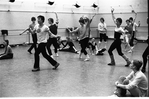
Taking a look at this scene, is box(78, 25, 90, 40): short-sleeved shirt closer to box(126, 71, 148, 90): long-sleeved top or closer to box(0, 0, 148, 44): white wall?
box(126, 71, 148, 90): long-sleeved top

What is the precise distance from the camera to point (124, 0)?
18.9 meters

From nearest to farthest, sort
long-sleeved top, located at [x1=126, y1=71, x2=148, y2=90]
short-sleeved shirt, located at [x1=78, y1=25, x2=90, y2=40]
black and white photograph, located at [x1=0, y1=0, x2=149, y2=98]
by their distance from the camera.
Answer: long-sleeved top, located at [x1=126, y1=71, x2=148, y2=90] < black and white photograph, located at [x1=0, y1=0, x2=149, y2=98] < short-sleeved shirt, located at [x1=78, y1=25, x2=90, y2=40]

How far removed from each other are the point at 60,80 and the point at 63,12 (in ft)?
41.7

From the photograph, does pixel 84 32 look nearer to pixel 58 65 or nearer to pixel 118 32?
pixel 118 32

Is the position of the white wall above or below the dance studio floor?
above

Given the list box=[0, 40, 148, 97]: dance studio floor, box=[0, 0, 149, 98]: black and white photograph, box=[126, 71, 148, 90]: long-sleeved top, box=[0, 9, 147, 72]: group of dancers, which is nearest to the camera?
box=[126, 71, 148, 90]: long-sleeved top

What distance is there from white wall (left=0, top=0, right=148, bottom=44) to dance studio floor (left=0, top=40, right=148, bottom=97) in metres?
7.15

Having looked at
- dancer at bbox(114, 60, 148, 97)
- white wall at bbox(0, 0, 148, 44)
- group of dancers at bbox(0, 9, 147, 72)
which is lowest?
dancer at bbox(114, 60, 148, 97)

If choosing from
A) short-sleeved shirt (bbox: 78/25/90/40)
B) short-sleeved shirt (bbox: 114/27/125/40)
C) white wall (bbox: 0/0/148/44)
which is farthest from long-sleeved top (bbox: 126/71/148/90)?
white wall (bbox: 0/0/148/44)

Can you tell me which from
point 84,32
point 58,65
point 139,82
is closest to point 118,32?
point 84,32

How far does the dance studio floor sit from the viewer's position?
4.83 meters

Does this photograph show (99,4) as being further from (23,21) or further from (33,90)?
(33,90)

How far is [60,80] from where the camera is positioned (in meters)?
5.92

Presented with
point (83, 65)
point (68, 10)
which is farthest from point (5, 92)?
point (68, 10)
